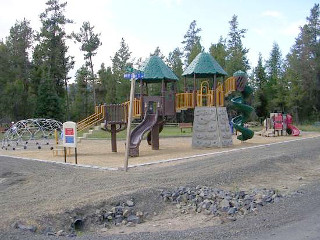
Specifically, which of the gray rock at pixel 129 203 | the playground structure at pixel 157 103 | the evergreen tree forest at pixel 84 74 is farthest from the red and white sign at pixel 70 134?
Answer: the evergreen tree forest at pixel 84 74

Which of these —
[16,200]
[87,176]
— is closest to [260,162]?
[87,176]

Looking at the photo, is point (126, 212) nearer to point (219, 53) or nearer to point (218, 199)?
point (218, 199)

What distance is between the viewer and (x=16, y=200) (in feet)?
31.7

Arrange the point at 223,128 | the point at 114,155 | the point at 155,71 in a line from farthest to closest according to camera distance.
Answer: the point at 223,128 → the point at 155,71 → the point at 114,155

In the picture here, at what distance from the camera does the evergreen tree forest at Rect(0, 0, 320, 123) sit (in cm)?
5469

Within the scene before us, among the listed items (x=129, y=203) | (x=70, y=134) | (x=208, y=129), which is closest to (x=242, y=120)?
(x=208, y=129)

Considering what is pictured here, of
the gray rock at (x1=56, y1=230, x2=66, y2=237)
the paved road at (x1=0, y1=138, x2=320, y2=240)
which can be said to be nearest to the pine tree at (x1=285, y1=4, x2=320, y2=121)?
the paved road at (x1=0, y1=138, x2=320, y2=240)

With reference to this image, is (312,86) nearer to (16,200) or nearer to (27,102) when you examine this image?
(27,102)

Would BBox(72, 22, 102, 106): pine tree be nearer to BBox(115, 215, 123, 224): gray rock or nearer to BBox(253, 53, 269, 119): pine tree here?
BBox(253, 53, 269, 119): pine tree

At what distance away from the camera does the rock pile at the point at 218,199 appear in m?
8.58

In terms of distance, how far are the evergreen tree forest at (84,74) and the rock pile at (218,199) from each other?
46.3 meters

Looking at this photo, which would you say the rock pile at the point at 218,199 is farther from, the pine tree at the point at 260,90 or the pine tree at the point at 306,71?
the pine tree at the point at 260,90

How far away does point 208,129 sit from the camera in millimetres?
22156

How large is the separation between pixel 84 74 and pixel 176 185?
5256 centimetres
